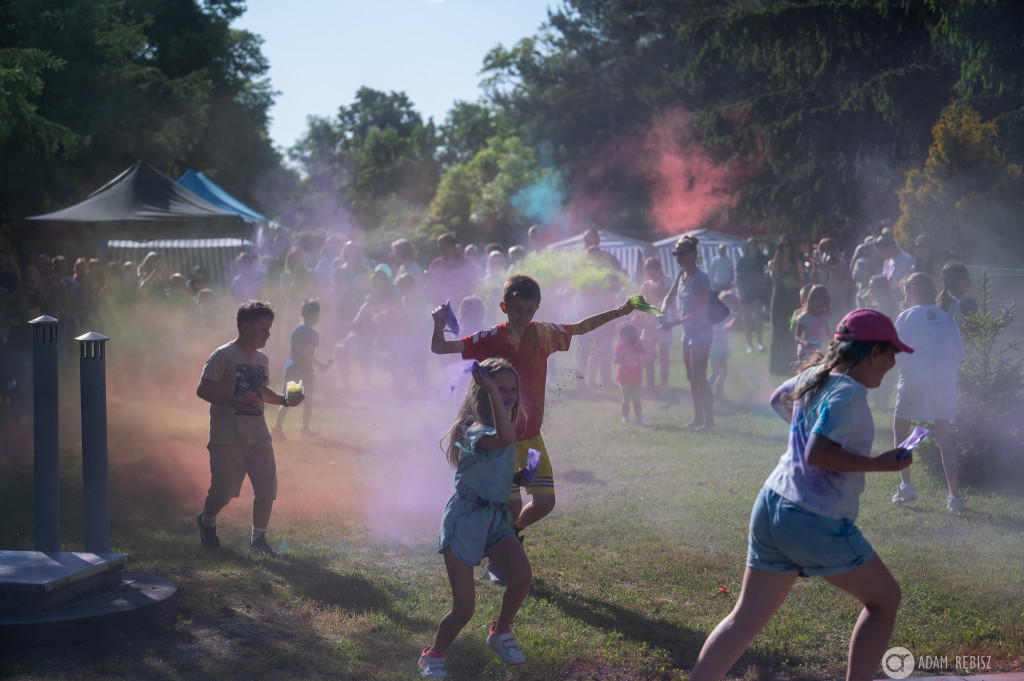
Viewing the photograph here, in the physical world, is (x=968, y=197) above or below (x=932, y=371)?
above

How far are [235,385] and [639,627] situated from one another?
118 inches

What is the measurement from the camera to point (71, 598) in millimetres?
4645

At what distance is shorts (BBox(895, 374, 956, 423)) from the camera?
7348mm

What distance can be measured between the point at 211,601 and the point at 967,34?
670 inches

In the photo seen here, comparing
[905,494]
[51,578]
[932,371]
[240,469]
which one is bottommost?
[905,494]

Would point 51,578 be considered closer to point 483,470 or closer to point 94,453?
point 94,453

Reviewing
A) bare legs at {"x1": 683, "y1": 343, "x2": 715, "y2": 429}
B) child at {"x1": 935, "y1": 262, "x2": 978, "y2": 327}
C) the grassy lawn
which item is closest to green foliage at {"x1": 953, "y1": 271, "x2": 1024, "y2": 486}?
child at {"x1": 935, "y1": 262, "x2": 978, "y2": 327}

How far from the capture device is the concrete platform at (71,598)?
4.37m

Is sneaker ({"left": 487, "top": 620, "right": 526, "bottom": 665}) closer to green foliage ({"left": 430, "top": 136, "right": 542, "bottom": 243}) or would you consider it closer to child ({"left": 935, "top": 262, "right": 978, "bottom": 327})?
child ({"left": 935, "top": 262, "right": 978, "bottom": 327})

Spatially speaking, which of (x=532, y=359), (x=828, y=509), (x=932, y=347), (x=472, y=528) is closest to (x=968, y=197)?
(x=932, y=347)

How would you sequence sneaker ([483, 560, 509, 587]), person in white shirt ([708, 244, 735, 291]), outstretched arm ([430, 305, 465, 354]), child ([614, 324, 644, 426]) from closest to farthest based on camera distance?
outstretched arm ([430, 305, 465, 354])
sneaker ([483, 560, 509, 587])
child ([614, 324, 644, 426])
person in white shirt ([708, 244, 735, 291])

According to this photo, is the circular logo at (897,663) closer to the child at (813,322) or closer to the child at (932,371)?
the child at (932,371)

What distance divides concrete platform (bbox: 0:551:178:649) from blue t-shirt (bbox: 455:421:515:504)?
6.00 ft

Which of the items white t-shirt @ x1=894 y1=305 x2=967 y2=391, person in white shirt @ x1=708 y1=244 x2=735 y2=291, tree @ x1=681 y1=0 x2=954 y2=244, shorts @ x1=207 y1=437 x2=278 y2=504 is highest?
tree @ x1=681 y1=0 x2=954 y2=244
